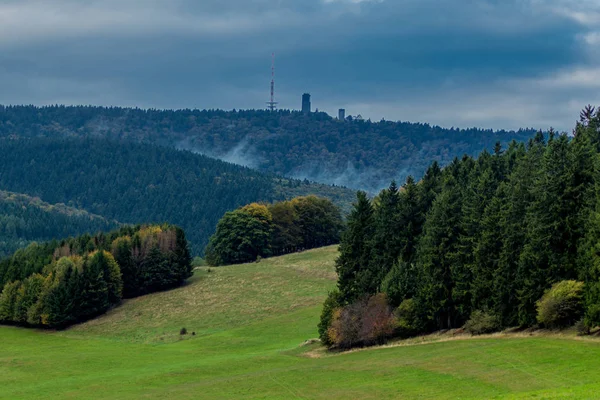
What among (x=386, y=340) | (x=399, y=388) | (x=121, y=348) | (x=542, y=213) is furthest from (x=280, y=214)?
(x=399, y=388)

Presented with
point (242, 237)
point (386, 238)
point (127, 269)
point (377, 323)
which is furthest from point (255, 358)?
point (242, 237)

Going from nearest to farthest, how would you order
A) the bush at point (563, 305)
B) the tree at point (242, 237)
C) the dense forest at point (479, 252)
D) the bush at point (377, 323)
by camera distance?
the bush at point (563, 305) → the dense forest at point (479, 252) → the bush at point (377, 323) → the tree at point (242, 237)

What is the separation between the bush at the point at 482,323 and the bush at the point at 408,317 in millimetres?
6177

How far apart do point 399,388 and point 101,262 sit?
85212mm

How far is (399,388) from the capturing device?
55.8 meters

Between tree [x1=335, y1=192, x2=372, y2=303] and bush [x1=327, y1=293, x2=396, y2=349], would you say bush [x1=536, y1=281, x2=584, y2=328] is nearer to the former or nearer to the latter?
bush [x1=327, y1=293, x2=396, y2=349]

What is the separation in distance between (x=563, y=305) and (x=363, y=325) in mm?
20224

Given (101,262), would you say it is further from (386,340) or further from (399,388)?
(399,388)

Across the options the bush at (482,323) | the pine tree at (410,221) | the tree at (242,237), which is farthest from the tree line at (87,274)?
the bush at (482,323)

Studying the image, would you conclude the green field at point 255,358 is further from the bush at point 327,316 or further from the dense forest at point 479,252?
the dense forest at point 479,252

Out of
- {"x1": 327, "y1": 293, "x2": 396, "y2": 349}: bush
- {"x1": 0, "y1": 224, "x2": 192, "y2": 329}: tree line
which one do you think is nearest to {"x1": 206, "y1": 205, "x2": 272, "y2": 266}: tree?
{"x1": 0, "y1": 224, "x2": 192, "y2": 329}: tree line

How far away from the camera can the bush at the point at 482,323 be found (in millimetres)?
71312

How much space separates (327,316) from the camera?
84000 mm

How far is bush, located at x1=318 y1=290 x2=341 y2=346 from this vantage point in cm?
8225
